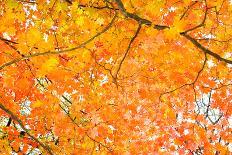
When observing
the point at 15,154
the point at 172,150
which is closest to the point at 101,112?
the point at 15,154

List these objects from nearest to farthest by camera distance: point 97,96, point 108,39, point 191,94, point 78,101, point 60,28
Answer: point 108,39, point 60,28, point 97,96, point 78,101, point 191,94

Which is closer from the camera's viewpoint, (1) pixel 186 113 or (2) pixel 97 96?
(2) pixel 97 96

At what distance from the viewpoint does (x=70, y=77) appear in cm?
804

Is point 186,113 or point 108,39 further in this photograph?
point 186,113

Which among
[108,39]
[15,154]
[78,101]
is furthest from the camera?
[15,154]

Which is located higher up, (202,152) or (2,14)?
(202,152)

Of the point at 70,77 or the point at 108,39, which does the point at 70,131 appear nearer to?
the point at 70,77

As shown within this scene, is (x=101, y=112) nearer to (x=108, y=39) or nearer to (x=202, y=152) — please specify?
(x=108, y=39)

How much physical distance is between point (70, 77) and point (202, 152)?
679cm

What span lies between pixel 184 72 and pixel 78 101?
8.05 ft

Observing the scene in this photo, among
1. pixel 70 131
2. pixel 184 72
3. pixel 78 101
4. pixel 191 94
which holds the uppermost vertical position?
pixel 191 94

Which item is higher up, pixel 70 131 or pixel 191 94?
pixel 191 94

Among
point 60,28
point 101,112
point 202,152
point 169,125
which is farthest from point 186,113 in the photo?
point 60,28

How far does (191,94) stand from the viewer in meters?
10.3
